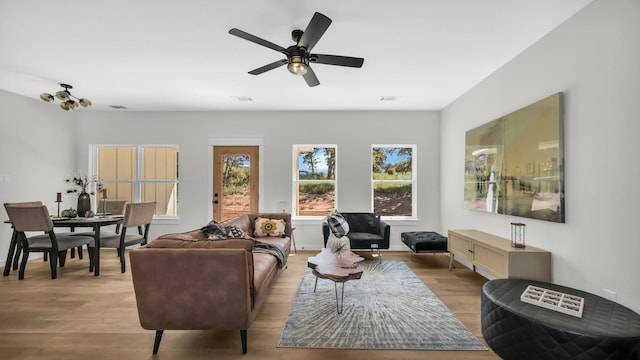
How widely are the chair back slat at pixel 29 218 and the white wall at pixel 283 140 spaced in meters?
1.94

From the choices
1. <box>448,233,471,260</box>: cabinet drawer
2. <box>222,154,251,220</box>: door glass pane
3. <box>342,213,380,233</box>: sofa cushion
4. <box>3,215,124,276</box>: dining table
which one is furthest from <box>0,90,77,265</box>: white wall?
<box>448,233,471,260</box>: cabinet drawer

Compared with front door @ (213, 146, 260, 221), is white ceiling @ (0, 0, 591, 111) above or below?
above

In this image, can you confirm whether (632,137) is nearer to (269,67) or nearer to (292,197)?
(269,67)

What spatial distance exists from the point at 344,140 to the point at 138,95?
11.5 feet

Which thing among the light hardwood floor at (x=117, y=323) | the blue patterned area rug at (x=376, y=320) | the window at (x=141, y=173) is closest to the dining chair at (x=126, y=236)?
the light hardwood floor at (x=117, y=323)

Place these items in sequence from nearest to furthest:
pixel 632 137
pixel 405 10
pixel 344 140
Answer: pixel 632 137
pixel 405 10
pixel 344 140

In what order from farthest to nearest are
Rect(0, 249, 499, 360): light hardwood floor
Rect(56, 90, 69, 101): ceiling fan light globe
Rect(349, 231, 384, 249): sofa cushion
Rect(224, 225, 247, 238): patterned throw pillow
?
Rect(349, 231, 384, 249): sofa cushion, Rect(56, 90, 69, 101): ceiling fan light globe, Rect(224, 225, 247, 238): patterned throw pillow, Rect(0, 249, 499, 360): light hardwood floor

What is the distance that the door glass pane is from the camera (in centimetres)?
562

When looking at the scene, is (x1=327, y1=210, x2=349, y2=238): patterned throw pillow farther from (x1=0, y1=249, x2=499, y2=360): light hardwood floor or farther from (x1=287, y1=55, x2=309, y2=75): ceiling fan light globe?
(x1=287, y1=55, x2=309, y2=75): ceiling fan light globe

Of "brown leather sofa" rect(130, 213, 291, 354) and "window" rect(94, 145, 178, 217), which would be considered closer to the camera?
"brown leather sofa" rect(130, 213, 291, 354)

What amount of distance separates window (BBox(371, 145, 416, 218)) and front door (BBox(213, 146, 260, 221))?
230 centimetres

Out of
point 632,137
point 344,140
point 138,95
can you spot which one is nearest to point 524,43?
point 632,137

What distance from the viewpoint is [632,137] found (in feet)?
6.50

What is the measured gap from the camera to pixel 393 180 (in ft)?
18.5
